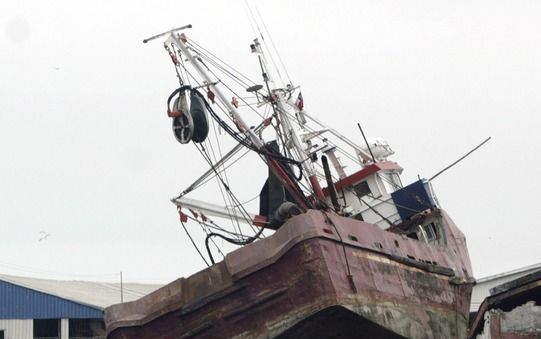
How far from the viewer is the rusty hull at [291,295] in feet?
42.3

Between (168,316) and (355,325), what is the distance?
3.22 metres

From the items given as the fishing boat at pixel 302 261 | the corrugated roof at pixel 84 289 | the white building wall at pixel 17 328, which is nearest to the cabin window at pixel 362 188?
the fishing boat at pixel 302 261

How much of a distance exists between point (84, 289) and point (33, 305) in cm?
777

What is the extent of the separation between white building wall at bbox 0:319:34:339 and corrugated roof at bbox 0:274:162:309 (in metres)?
1.31

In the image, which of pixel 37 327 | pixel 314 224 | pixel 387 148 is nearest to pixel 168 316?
pixel 314 224

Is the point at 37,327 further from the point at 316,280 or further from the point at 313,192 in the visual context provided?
the point at 316,280

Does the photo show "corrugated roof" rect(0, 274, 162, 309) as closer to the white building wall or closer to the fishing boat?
the white building wall

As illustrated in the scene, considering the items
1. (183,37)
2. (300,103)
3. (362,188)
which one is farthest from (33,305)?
(183,37)

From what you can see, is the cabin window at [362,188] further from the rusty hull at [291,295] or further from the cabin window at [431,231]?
the rusty hull at [291,295]

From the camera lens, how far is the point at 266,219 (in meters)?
18.4

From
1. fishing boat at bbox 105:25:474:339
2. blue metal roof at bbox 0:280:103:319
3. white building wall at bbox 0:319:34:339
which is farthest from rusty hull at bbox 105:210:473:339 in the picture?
blue metal roof at bbox 0:280:103:319

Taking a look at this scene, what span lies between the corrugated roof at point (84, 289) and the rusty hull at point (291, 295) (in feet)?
53.7

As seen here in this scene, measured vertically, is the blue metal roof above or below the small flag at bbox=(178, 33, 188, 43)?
below

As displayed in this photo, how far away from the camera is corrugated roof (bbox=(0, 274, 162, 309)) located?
29891 mm
